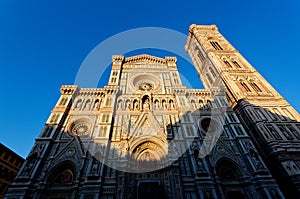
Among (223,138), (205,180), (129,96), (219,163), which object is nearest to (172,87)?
(129,96)

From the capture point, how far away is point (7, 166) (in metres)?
20.3

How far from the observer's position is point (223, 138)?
656 inches

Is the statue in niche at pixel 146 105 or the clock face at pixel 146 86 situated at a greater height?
the clock face at pixel 146 86

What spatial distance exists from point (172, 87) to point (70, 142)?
14.3 metres

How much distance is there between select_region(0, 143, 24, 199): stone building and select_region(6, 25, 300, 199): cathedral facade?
1045 centimetres

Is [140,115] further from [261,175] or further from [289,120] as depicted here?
[289,120]

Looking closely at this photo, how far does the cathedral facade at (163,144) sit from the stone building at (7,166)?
10.5 m

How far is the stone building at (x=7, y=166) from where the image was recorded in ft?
62.9

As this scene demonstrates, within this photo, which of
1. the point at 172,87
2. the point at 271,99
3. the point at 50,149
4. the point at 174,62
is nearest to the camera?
the point at 50,149

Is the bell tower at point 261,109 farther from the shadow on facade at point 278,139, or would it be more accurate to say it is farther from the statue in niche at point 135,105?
the statue in niche at point 135,105

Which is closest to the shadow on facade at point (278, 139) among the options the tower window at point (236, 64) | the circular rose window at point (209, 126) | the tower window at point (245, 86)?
the tower window at point (245, 86)

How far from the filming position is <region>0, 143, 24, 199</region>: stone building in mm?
19172

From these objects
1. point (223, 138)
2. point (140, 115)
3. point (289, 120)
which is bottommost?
point (223, 138)

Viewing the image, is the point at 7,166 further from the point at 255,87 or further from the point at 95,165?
the point at 255,87
